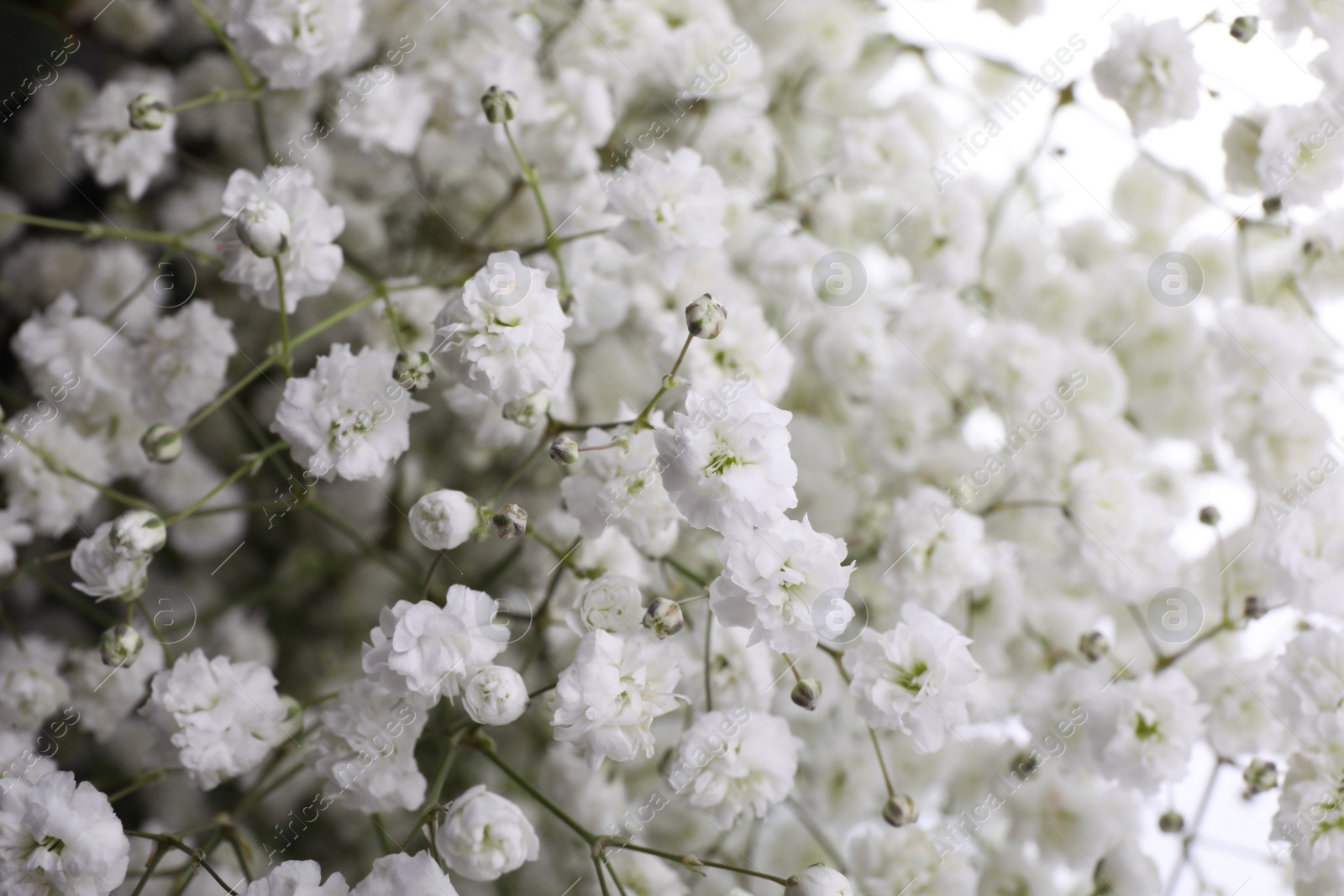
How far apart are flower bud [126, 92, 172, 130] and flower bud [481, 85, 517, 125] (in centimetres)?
26

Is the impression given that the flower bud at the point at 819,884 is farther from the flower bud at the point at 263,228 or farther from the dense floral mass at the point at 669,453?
the flower bud at the point at 263,228

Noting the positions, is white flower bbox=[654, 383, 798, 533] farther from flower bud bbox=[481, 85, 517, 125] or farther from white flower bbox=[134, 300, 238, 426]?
white flower bbox=[134, 300, 238, 426]

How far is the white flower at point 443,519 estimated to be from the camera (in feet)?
2.03

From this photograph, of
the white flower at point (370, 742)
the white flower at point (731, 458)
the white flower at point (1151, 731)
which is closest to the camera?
the white flower at point (731, 458)

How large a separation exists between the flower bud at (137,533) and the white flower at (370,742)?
0.16 meters

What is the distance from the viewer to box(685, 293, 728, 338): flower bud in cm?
59

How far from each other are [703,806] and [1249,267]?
2.78ft

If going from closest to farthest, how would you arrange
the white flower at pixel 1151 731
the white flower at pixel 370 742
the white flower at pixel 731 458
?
the white flower at pixel 731 458 < the white flower at pixel 370 742 < the white flower at pixel 1151 731

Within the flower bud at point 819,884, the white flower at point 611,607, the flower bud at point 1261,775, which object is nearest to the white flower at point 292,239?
the white flower at point 611,607

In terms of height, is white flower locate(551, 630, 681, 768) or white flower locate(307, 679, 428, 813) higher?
white flower locate(551, 630, 681, 768)

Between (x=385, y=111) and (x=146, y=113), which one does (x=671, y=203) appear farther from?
(x=146, y=113)

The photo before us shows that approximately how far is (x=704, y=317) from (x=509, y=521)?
18 centimetres

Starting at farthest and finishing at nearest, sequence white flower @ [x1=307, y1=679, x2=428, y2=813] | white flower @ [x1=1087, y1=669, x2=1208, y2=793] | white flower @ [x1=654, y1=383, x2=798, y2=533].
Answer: white flower @ [x1=1087, y1=669, x2=1208, y2=793] < white flower @ [x1=307, y1=679, x2=428, y2=813] < white flower @ [x1=654, y1=383, x2=798, y2=533]

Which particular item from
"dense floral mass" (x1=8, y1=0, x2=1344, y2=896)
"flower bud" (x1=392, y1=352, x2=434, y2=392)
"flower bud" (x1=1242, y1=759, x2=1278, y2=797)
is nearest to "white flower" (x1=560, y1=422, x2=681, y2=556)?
"dense floral mass" (x1=8, y1=0, x2=1344, y2=896)
